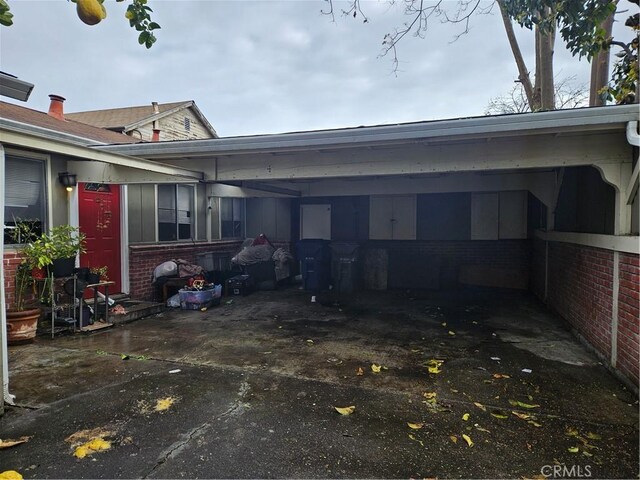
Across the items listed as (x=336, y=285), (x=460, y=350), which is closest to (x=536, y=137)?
(x=460, y=350)

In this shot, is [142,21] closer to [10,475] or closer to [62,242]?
[10,475]

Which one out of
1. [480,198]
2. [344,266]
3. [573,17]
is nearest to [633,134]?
[573,17]

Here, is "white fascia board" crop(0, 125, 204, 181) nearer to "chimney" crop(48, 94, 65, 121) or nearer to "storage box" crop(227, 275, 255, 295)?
"storage box" crop(227, 275, 255, 295)

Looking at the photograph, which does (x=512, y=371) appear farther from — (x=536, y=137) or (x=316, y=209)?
(x=316, y=209)

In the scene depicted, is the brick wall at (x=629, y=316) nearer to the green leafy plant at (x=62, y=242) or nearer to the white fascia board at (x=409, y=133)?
the white fascia board at (x=409, y=133)

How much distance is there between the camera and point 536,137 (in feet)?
15.6

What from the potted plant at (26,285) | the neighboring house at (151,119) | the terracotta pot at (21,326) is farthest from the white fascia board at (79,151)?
the neighboring house at (151,119)

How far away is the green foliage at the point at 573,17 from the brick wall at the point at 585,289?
2491mm

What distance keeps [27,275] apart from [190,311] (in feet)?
9.06

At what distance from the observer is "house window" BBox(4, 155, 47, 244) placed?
5461mm

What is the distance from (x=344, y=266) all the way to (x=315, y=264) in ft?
2.60

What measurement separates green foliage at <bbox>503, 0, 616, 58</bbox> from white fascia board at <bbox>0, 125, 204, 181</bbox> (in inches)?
207

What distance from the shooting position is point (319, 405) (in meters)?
3.30

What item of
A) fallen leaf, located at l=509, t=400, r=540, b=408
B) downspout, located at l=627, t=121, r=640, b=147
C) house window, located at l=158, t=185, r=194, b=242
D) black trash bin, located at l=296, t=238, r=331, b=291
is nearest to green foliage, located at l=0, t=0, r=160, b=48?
fallen leaf, located at l=509, t=400, r=540, b=408
